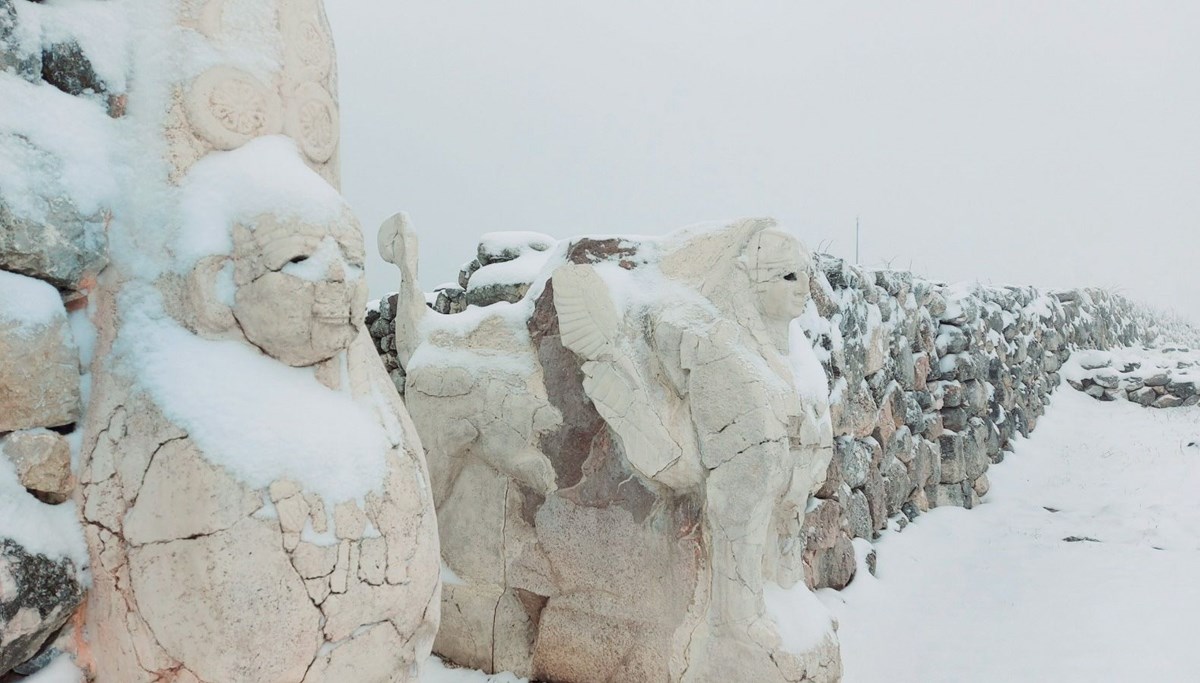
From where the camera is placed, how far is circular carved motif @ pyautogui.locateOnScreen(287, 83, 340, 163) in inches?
64.7

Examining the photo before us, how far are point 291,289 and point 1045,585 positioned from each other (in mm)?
4814

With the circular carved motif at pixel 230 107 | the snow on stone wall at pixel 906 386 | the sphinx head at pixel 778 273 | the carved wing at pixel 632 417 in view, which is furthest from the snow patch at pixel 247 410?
the snow on stone wall at pixel 906 386

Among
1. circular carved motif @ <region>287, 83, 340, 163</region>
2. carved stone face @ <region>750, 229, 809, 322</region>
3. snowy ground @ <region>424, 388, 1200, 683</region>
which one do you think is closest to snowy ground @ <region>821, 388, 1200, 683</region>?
snowy ground @ <region>424, 388, 1200, 683</region>

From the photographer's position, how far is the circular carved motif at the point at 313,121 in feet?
5.39

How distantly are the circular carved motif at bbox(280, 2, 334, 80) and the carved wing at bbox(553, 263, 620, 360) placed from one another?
1.33 metres

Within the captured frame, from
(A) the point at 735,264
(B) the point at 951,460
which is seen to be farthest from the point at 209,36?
(B) the point at 951,460

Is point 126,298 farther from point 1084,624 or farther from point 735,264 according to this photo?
point 1084,624

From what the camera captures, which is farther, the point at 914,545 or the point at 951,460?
the point at 951,460

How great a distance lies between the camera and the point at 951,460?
639 centimetres

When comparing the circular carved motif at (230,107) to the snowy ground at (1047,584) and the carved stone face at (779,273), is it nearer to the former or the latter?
the carved stone face at (779,273)

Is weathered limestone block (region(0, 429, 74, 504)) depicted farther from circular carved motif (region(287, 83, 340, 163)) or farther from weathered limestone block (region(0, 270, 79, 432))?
circular carved motif (region(287, 83, 340, 163))

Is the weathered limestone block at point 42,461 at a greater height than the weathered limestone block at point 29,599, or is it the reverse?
the weathered limestone block at point 42,461

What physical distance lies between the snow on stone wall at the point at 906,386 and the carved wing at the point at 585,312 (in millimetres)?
869

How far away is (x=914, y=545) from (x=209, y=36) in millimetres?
5138
